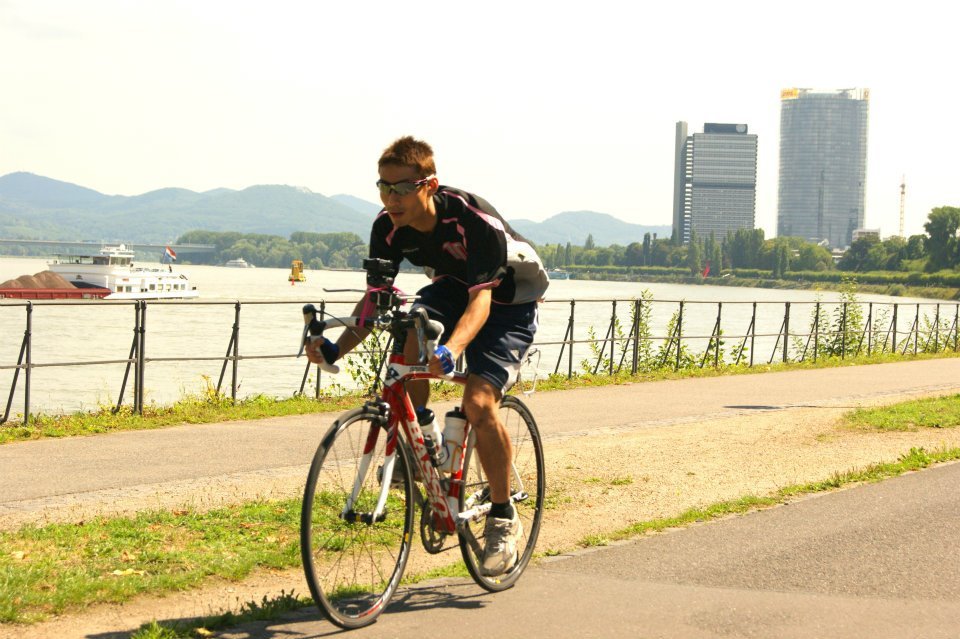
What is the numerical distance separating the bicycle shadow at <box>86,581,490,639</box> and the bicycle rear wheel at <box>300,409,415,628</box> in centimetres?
13

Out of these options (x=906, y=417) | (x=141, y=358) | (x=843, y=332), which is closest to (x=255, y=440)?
(x=141, y=358)

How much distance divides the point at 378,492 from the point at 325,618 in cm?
54

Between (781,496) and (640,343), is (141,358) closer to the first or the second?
Result: (781,496)

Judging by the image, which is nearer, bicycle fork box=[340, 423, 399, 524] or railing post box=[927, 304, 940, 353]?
bicycle fork box=[340, 423, 399, 524]

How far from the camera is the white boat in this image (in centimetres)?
9275

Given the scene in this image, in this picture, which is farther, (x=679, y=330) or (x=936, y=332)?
(x=936, y=332)

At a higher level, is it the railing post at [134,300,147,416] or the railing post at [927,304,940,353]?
the railing post at [134,300,147,416]

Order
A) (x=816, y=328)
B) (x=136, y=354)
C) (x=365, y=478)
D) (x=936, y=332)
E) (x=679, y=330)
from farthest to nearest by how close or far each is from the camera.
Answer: (x=936, y=332)
(x=816, y=328)
(x=679, y=330)
(x=136, y=354)
(x=365, y=478)

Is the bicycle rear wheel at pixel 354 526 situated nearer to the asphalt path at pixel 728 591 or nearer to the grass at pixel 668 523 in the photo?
the asphalt path at pixel 728 591

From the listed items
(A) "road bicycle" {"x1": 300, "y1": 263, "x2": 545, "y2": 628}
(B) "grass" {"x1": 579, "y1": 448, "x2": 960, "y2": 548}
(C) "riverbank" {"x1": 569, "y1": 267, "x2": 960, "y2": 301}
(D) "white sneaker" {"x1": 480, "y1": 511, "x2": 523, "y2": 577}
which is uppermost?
(A) "road bicycle" {"x1": 300, "y1": 263, "x2": 545, "y2": 628}

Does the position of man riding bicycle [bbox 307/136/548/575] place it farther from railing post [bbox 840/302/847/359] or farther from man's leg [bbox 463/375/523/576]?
railing post [bbox 840/302/847/359]

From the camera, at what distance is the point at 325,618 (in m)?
4.74

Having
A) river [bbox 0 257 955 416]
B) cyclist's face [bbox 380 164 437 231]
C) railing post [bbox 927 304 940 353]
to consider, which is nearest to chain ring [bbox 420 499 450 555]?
cyclist's face [bbox 380 164 437 231]

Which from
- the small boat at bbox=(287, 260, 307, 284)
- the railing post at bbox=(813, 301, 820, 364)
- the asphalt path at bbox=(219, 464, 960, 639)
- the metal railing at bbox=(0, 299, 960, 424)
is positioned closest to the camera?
the asphalt path at bbox=(219, 464, 960, 639)
